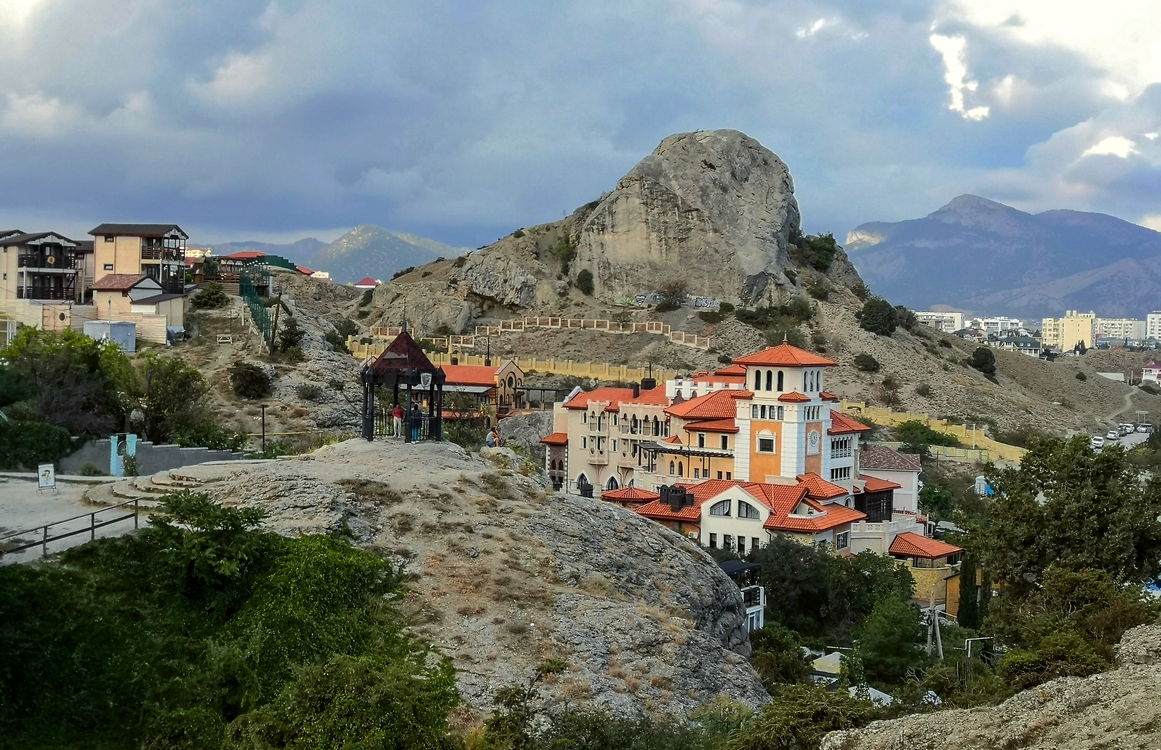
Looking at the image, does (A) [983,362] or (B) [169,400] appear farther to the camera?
(A) [983,362]

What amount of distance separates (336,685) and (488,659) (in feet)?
17.5

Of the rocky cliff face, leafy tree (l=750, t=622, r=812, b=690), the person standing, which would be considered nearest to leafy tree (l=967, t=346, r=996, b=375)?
the rocky cliff face

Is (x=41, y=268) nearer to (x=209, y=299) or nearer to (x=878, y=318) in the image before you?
(x=209, y=299)

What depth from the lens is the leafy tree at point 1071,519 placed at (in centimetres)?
2695

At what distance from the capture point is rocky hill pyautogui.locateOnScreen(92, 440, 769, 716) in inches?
725

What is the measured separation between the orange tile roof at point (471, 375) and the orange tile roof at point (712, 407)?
22.5 metres

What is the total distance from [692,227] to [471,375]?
3280cm

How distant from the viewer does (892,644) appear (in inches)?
1265

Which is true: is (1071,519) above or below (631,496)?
above

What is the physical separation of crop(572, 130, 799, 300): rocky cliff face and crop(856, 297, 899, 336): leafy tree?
298 inches

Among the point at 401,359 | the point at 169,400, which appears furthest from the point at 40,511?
the point at 169,400

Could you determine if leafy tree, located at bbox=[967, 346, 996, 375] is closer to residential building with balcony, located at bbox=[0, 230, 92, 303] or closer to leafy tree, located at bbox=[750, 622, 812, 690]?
residential building with balcony, located at bbox=[0, 230, 92, 303]

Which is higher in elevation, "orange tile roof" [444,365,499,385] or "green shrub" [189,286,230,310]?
"green shrub" [189,286,230,310]

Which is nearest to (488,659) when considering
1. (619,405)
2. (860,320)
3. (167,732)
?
(167,732)
